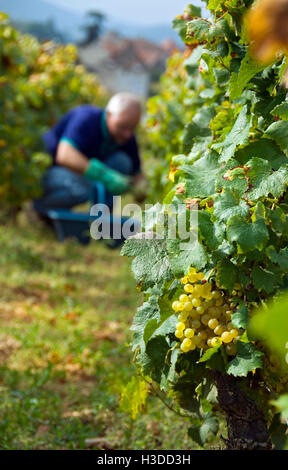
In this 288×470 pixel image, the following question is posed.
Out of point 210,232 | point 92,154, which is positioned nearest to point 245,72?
point 210,232

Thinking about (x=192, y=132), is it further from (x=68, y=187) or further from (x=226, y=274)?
(x=68, y=187)

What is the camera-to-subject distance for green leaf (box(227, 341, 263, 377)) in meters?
1.31

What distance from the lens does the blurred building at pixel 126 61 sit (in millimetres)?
42344

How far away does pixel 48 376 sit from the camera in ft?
9.31

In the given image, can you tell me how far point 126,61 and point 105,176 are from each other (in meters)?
42.4

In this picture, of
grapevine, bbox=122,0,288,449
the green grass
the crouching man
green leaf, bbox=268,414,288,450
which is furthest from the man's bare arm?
green leaf, bbox=268,414,288,450

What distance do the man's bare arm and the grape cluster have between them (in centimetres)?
459

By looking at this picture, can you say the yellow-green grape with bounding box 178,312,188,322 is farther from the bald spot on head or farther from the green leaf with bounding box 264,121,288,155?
the bald spot on head

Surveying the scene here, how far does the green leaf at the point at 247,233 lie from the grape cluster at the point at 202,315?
191 mm

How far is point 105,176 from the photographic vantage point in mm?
5969

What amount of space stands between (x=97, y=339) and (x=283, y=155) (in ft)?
7.74

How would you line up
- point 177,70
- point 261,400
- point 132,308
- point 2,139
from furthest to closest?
point 2,139, point 177,70, point 132,308, point 261,400
